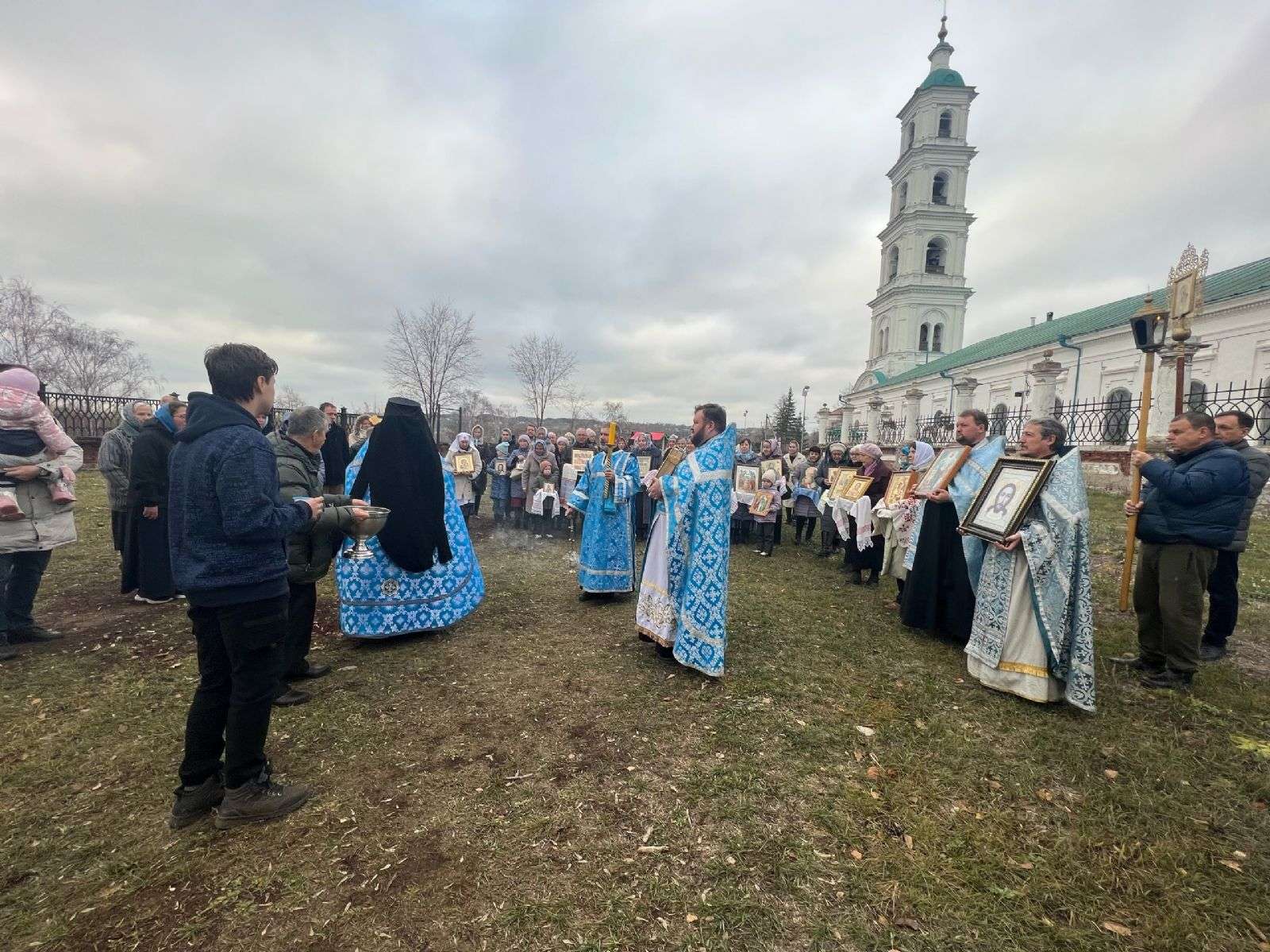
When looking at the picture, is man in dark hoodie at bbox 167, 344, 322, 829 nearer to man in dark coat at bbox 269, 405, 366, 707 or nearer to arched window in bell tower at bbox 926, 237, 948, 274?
man in dark coat at bbox 269, 405, 366, 707

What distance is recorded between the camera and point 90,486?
Result: 1433cm

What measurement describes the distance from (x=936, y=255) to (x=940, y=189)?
17.9ft

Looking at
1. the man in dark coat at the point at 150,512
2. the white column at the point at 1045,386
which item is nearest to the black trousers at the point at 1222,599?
the man in dark coat at the point at 150,512

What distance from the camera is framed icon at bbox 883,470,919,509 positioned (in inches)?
269

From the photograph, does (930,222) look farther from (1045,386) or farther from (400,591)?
(400,591)

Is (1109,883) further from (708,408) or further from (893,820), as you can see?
(708,408)

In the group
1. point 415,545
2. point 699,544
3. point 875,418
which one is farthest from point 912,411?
point 415,545

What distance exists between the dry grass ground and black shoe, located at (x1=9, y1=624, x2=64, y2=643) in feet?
0.47

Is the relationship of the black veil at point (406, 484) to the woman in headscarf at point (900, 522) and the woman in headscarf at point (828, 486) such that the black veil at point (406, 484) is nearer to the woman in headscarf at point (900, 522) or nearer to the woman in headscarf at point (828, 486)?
the woman in headscarf at point (900, 522)

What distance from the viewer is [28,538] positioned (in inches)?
178

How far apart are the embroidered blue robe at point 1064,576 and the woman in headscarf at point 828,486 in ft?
16.0

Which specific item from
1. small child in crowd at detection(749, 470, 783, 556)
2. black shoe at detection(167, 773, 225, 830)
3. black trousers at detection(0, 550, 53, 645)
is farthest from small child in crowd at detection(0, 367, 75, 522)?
small child in crowd at detection(749, 470, 783, 556)

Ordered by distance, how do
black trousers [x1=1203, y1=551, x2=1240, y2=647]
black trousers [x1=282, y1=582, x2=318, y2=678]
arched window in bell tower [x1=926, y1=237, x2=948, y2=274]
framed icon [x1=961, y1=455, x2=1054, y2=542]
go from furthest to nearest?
arched window in bell tower [x1=926, y1=237, x2=948, y2=274] < black trousers [x1=1203, y1=551, x2=1240, y2=647] < framed icon [x1=961, y1=455, x2=1054, y2=542] < black trousers [x1=282, y1=582, x2=318, y2=678]

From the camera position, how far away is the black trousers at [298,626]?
3979 mm
